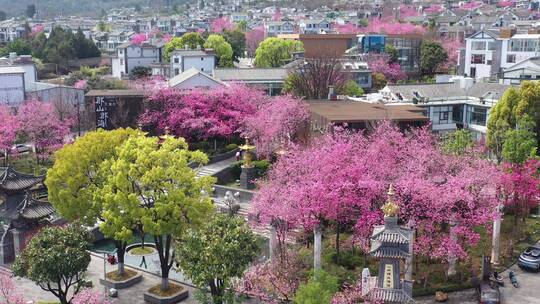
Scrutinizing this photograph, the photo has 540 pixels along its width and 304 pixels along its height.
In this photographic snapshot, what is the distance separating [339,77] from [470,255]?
1169 inches

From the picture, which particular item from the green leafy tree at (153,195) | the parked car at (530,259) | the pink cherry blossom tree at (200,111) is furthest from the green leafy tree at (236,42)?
the parked car at (530,259)

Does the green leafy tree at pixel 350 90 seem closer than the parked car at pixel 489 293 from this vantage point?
No

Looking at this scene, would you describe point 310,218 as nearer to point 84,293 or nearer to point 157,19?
point 84,293

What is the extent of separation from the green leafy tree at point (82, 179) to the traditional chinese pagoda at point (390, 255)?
1200 cm

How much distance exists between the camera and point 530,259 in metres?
26.0

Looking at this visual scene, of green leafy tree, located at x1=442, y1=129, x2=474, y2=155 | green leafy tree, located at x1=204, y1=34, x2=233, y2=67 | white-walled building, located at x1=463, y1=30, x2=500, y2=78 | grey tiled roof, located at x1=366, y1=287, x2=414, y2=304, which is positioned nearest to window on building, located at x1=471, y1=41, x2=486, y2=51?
white-walled building, located at x1=463, y1=30, x2=500, y2=78

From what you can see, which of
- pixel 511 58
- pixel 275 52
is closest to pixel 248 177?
pixel 511 58

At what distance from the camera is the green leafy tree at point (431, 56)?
236ft

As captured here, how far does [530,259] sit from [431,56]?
49.2m

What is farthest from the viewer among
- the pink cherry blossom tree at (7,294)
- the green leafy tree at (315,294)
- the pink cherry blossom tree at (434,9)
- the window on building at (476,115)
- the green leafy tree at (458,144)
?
the pink cherry blossom tree at (434,9)

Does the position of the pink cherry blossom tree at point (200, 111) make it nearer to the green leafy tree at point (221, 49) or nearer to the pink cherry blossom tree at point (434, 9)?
the green leafy tree at point (221, 49)

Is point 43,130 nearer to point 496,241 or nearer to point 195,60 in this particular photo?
point 195,60

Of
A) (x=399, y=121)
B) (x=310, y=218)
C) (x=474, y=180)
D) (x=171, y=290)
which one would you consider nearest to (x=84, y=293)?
(x=171, y=290)

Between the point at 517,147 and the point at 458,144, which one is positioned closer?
the point at 517,147
